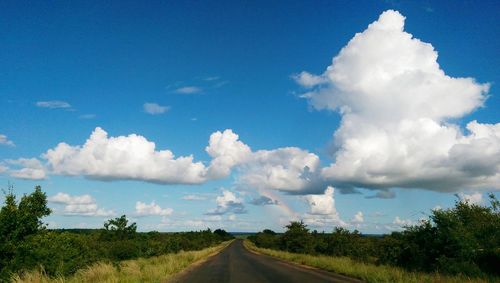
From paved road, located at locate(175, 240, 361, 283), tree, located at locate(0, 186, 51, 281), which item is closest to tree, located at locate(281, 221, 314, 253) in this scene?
paved road, located at locate(175, 240, 361, 283)

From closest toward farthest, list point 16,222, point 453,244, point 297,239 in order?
point 16,222 < point 453,244 < point 297,239

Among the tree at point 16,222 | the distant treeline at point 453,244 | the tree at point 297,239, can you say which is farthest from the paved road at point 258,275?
the tree at point 297,239

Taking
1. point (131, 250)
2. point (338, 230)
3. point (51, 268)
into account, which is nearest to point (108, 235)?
point (131, 250)

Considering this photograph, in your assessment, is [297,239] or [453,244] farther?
[297,239]

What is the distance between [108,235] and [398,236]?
41597 millimetres

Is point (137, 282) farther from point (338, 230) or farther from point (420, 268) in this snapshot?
point (338, 230)

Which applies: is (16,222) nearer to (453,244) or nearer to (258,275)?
(258,275)

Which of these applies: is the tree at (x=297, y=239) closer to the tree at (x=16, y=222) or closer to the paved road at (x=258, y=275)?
the paved road at (x=258, y=275)

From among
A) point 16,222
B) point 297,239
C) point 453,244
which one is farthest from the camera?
point 297,239

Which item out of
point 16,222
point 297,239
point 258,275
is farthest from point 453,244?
point 297,239

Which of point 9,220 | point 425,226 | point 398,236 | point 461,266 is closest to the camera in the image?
point 9,220

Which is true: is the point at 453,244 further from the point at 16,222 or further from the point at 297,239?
the point at 297,239

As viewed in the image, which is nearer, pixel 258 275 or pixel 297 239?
pixel 258 275

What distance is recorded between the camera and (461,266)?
60.4 feet
